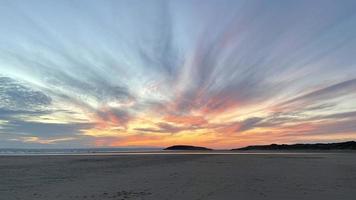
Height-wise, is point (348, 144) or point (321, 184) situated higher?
point (348, 144)

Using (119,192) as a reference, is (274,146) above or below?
above

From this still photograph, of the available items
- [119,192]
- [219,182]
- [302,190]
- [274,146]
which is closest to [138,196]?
[119,192]

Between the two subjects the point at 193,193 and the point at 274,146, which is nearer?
the point at 193,193

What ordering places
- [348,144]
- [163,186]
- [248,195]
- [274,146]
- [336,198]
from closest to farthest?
[336,198] < [248,195] < [163,186] < [348,144] < [274,146]

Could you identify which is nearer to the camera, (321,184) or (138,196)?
(138,196)

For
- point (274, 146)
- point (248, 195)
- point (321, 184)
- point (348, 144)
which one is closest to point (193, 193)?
point (248, 195)

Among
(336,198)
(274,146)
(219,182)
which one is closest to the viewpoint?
(336,198)

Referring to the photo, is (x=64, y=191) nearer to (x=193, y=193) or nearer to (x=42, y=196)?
(x=42, y=196)

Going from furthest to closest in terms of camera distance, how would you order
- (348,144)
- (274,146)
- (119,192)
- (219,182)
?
(274,146) < (348,144) < (219,182) < (119,192)

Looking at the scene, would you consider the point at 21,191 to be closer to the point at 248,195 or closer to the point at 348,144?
the point at 248,195

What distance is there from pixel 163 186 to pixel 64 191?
5086mm

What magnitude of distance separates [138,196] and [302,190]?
8049 mm

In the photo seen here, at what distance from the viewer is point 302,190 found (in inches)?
640

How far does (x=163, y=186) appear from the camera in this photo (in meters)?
17.9
